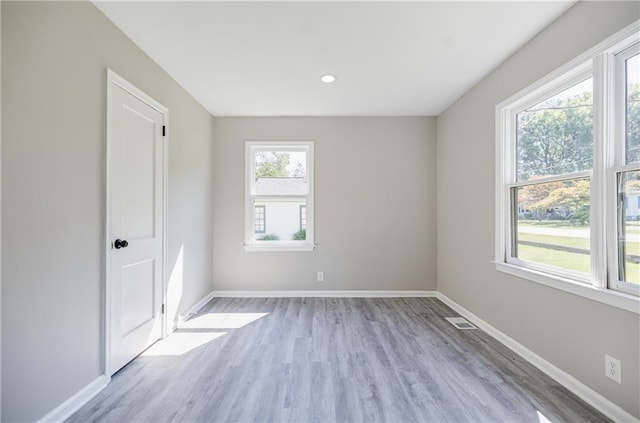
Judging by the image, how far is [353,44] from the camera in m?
2.34

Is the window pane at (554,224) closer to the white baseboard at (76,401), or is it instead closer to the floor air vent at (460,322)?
the floor air vent at (460,322)

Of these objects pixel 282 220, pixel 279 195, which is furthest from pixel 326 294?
pixel 279 195

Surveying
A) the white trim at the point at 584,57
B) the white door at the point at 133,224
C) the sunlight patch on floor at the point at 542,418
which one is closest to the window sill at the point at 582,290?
the sunlight patch on floor at the point at 542,418

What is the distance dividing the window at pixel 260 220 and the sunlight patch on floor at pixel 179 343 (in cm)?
164

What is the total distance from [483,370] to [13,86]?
3406mm

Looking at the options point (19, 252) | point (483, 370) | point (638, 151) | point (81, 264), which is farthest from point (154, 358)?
point (638, 151)

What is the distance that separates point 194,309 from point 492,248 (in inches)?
133

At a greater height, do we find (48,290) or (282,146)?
(282,146)

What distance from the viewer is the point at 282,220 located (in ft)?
13.7

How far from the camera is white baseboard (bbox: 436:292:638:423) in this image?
5.38 feet

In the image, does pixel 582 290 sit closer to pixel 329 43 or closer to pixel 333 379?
pixel 333 379

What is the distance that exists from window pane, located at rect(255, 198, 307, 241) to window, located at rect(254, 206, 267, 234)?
1cm

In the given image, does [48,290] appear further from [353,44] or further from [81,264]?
[353,44]

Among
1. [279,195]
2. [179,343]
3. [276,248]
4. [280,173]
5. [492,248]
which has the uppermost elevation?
[280,173]
